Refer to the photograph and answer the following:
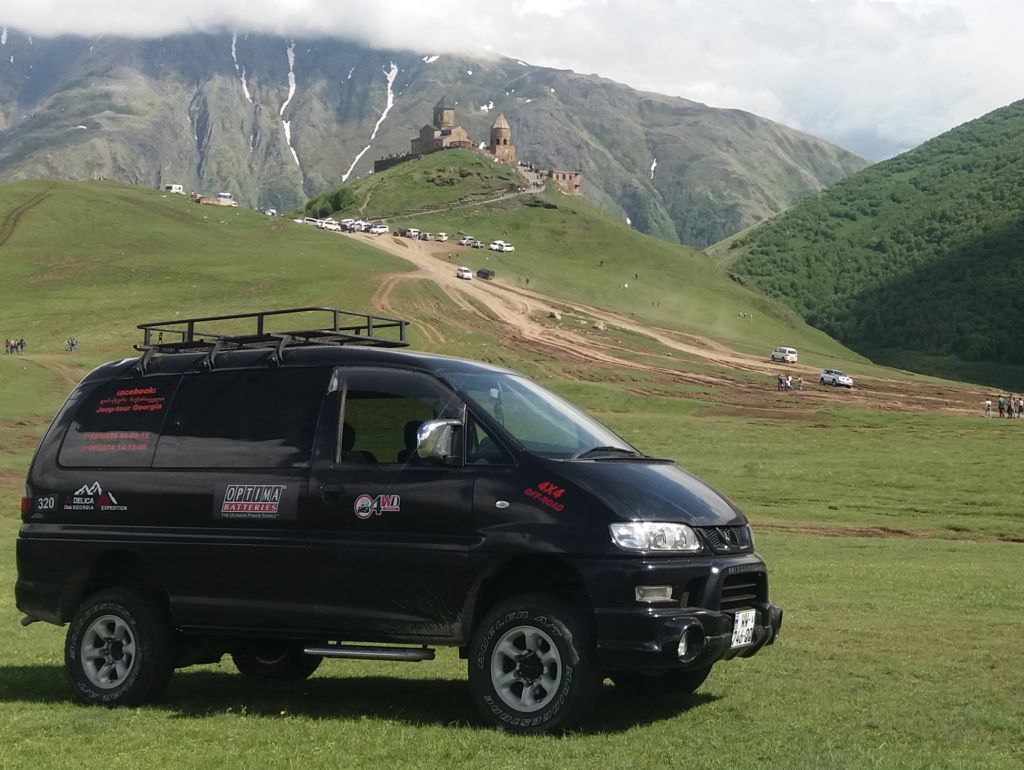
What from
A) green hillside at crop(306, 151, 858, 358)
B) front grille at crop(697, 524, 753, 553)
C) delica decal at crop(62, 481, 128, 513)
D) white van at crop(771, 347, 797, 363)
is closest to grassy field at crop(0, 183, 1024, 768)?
front grille at crop(697, 524, 753, 553)

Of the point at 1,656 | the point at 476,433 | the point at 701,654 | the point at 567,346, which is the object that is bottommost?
the point at 1,656

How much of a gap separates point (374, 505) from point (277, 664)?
10.8ft

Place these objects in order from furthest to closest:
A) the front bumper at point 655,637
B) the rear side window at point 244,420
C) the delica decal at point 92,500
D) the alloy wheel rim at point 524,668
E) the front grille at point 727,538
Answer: the delica decal at point 92,500
the rear side window at point 244,420
the front grille at point 727,538
the alloy wheel rim at point 524,668
the front bumper at point 655,637

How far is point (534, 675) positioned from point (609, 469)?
173 centimetres

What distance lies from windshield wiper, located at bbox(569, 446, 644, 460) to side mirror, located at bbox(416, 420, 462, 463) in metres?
0.99

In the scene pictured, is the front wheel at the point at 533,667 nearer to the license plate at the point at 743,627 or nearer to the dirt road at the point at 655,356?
the license plate at the point at 743,627

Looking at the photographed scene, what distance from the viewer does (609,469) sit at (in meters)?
10.5

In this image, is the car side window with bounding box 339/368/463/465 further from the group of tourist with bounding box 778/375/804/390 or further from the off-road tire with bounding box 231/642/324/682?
the group of tourist with bounding box 778/375/804/390

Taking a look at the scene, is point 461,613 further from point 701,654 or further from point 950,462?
point 950,462

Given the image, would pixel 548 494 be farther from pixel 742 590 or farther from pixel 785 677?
pixel 785 677

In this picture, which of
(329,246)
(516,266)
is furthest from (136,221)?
(516,266)

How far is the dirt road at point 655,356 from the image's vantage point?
78.8 metres

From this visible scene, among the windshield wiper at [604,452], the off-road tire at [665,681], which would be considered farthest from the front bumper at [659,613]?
the off-road tire at [665,681]

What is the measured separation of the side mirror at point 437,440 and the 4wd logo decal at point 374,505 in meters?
0.45
